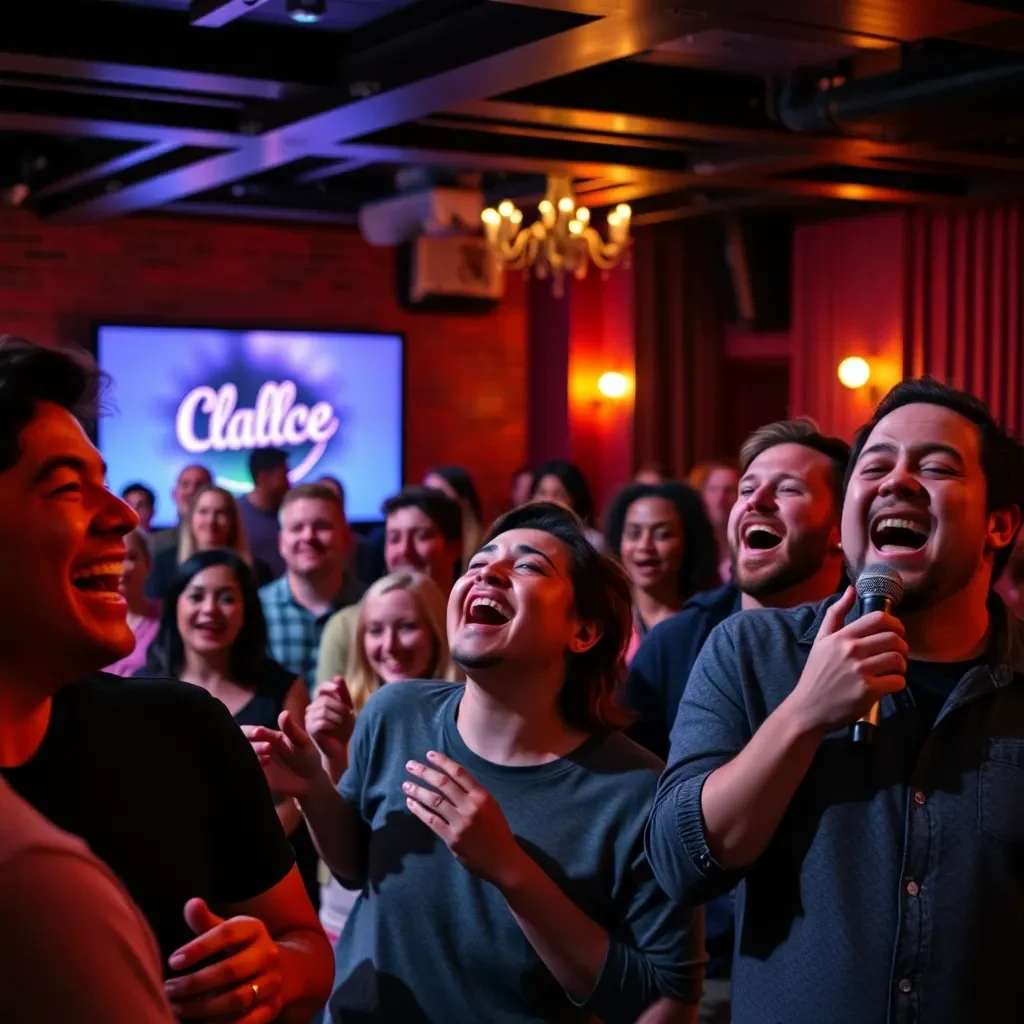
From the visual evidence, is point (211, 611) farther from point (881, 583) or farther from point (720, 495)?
point (720, 495)

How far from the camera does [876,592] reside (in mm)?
Answer: 1662

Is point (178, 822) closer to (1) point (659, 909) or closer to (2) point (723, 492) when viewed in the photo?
(1) point (659, 909)

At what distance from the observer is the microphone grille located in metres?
1.67

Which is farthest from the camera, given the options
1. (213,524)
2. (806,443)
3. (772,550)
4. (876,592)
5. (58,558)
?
(213,524)

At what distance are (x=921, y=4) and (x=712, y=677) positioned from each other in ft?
10.0

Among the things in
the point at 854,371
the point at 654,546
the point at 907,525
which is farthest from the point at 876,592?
the point at 854,371

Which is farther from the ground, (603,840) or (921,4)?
(921,4)

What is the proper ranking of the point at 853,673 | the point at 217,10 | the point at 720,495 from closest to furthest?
the point at 853,673 → the point at 217,10 → the point at 720,495

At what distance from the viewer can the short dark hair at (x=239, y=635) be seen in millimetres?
3768

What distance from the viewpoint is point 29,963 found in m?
0.69

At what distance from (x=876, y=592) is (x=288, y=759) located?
930mm

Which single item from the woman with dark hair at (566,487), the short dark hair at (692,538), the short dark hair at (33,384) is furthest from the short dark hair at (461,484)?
the short dark hair at (33,384)

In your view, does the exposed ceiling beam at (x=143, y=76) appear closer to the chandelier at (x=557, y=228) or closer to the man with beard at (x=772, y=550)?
the chandelier at (x=557, y=228)

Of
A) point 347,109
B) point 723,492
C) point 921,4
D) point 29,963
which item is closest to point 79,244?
point 347,109
